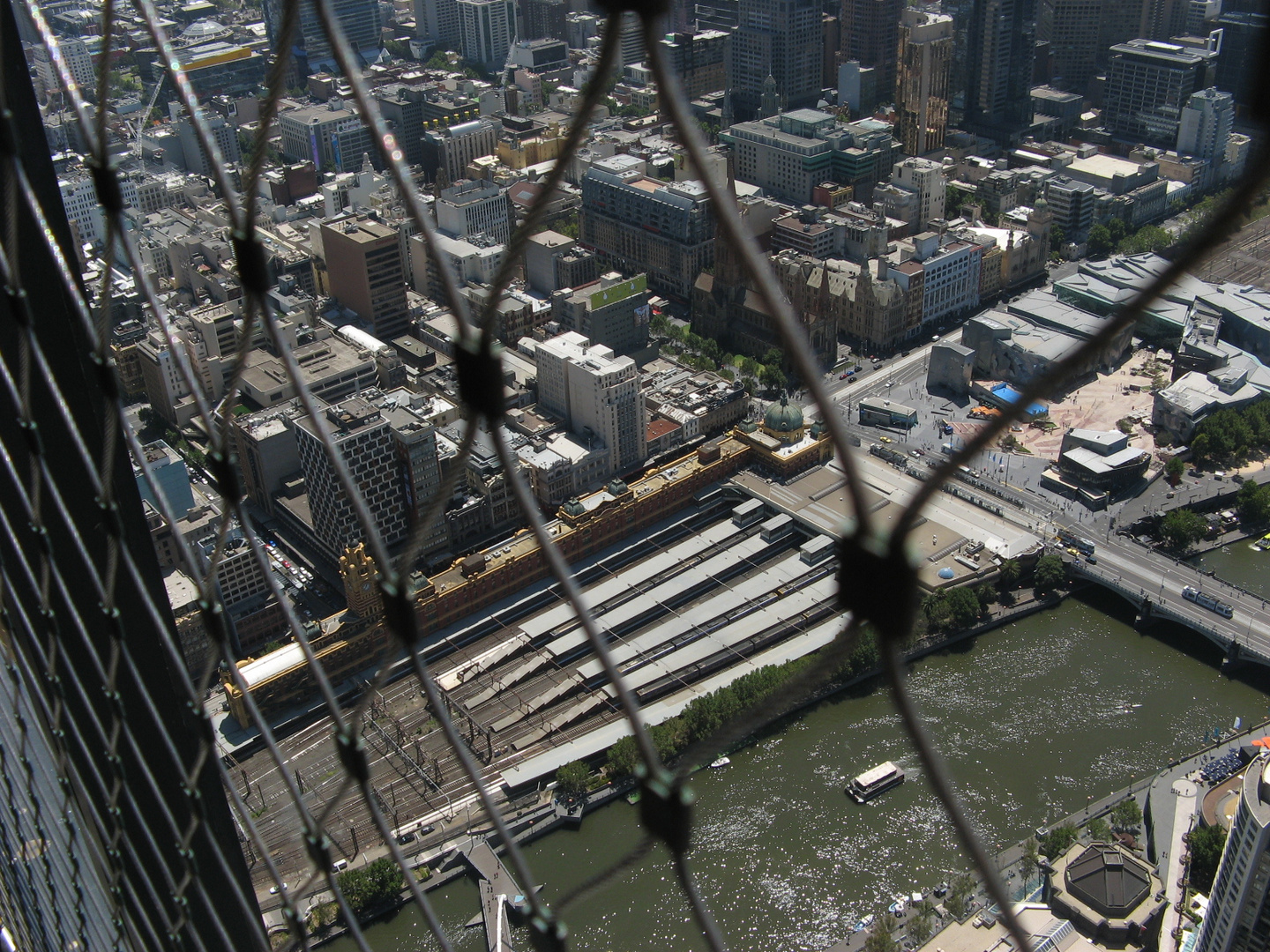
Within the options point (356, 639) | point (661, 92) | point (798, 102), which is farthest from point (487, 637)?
point (798, 102)

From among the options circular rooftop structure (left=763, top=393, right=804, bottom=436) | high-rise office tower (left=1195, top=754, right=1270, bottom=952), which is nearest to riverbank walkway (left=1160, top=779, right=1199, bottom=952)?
high-rise office tower (left=1195, top=754, right=1270, bottom=952)

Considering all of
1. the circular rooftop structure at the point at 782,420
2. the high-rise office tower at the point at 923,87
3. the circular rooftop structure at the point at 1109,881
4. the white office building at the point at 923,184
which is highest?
the high-rise office tower at the point at 923,87

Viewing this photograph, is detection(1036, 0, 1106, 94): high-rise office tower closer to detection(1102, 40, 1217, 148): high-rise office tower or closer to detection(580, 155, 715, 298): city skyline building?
detection(1102, 40, 1217, 148): high-rise office tower

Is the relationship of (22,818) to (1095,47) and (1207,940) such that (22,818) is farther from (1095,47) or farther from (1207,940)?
(1095,47)

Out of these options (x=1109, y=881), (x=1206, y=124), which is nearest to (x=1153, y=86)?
(x=1206, y=124)

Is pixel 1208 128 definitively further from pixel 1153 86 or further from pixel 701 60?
pixel 701 60

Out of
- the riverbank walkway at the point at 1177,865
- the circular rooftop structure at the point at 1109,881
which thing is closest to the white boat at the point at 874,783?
the circular rooftop structure at the point at 1109,881

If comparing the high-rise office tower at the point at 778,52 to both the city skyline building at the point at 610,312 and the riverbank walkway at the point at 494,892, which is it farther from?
the riverbank walkway at the point at 494,892
